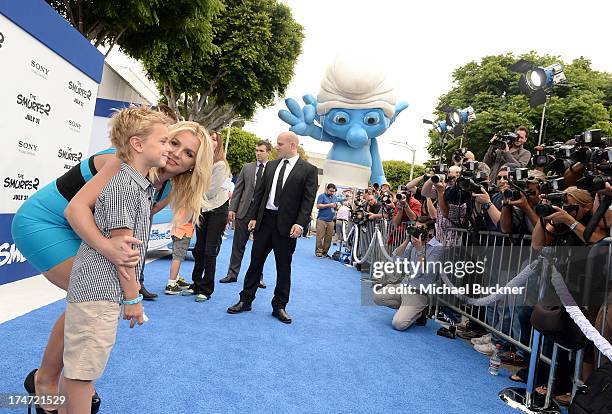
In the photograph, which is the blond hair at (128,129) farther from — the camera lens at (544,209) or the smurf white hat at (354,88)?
the smurf white hat at (354,88)

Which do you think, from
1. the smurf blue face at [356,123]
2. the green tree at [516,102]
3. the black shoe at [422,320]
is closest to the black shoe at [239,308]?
the black shoe at [422,320]

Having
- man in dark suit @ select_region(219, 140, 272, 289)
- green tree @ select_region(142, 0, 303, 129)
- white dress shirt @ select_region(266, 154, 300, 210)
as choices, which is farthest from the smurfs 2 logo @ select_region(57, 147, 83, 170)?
green tree @ select_region(142, 0, 303, 129)

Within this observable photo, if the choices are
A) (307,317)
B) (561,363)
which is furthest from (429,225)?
(561,363)

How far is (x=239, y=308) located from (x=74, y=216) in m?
3.16

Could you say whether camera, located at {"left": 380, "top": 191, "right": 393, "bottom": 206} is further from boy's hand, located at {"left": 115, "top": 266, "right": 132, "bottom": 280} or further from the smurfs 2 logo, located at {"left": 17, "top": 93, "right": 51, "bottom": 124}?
boy's hand, located at {"left": 115, "top": 266, "right": 132, "bottom": 280}

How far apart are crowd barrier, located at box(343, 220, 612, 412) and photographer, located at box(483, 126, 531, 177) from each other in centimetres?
91

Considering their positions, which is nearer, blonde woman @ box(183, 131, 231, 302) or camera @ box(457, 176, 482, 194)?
camera @ box(457, 176, 482, 194)

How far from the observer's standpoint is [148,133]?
178 cm

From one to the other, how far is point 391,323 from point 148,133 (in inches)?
158

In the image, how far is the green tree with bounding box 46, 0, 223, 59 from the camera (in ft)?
28.5

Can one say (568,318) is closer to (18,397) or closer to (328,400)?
(328,400)

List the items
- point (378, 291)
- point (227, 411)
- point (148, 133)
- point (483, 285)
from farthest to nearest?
point (378, 291) → point (483, 285) → point (227, 411) → point (148, 133)

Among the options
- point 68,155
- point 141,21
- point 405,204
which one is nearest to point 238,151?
point 141,21

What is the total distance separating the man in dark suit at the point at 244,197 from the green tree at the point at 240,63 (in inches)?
362
